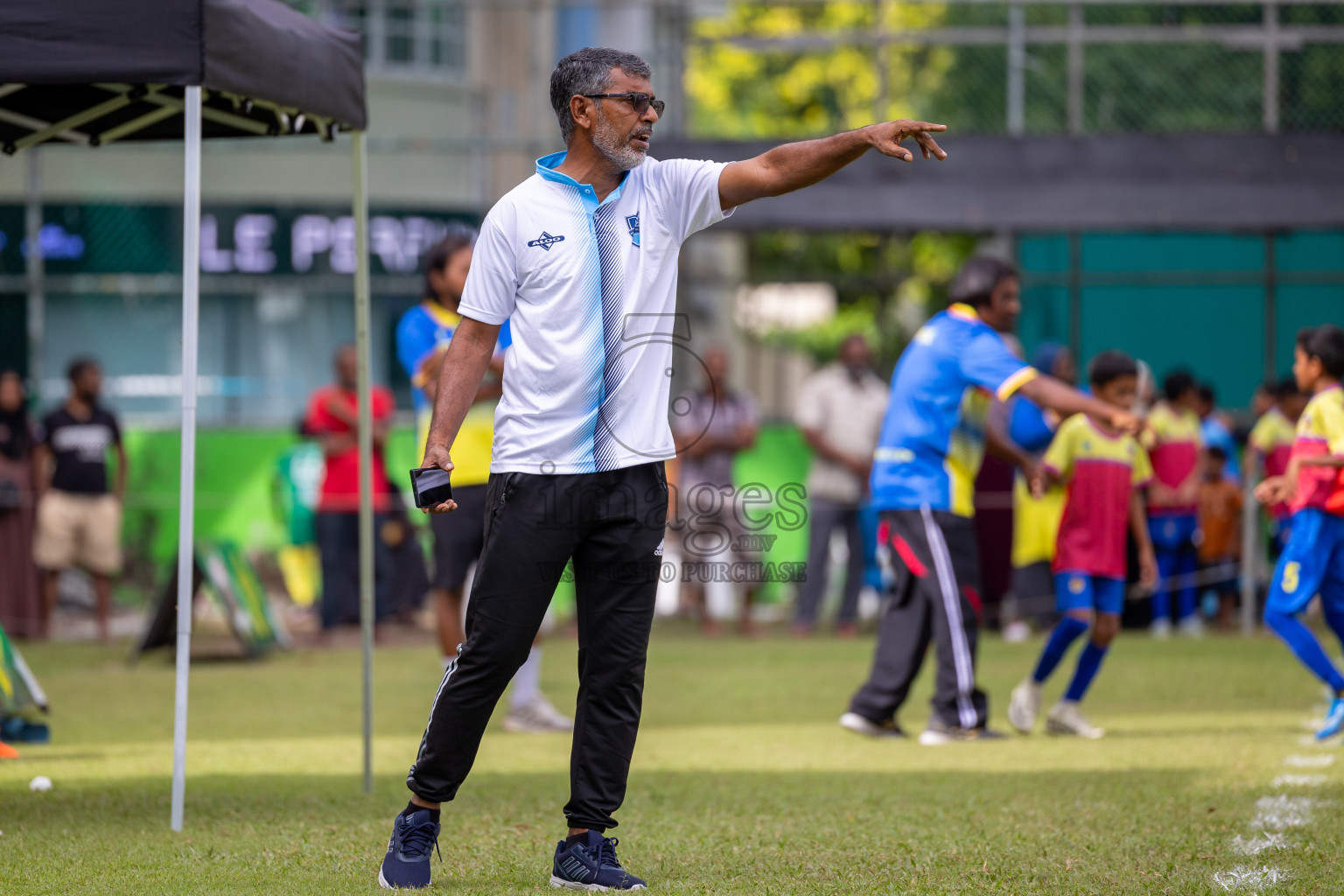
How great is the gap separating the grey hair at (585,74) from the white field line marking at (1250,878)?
2.77 meters

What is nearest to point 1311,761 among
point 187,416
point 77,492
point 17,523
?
point 187,416

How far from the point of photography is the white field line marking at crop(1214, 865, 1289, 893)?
4332 mm

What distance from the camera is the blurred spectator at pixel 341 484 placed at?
12.2 m

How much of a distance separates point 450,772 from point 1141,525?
4758 millimetres

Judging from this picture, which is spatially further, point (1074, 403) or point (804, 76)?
point (804, 76)

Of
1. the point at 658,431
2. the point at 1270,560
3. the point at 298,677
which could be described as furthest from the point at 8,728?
the point at 1270,560

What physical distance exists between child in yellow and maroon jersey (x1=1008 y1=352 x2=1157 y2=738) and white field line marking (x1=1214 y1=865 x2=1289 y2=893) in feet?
9.49

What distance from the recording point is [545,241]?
14.0ft

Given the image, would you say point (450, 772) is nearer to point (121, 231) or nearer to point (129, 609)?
point (129, 609)

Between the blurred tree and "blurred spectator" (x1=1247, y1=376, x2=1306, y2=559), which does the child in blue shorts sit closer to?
"blurred spectator" (x1=1247, y1=376, x2=1306, y2=559)

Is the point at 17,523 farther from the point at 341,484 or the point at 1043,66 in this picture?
the point at 1043,66

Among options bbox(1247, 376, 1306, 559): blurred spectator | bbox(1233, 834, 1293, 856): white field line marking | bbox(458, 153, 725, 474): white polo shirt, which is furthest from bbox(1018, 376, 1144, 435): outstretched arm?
bbox(1247, 376, 1306, 559): blurred spectator

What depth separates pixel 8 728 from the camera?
710 centimetres

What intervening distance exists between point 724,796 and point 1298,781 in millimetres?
2192
